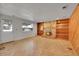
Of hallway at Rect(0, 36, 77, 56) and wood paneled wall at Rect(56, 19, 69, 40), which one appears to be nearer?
hallway at Rect(0, 36, 77, 56)

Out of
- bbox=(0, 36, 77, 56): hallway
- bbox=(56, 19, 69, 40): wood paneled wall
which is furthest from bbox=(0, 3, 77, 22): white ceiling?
bbox=(56, 19, 69, 40): wood paneled wall

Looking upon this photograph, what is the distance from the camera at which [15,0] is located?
2176 mm

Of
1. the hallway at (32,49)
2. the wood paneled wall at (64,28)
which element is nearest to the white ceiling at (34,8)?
the hallway at (32,49)

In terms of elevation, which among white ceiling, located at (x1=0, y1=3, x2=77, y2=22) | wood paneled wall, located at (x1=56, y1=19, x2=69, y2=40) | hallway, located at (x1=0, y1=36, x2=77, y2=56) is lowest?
hallway, located at (x1=0, y1=36, x2=77, y2=56)

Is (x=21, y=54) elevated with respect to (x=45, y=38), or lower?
lower

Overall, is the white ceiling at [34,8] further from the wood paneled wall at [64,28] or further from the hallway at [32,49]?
the wood paneled wall at [64,28]

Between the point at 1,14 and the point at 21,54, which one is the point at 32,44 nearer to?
the point at 21,54

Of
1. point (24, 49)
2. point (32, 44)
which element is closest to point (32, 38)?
point (32, 44)

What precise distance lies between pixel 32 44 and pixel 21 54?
1.52 feet

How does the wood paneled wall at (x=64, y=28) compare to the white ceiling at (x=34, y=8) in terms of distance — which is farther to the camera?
the wood paneled wall at (x=64, y=28)

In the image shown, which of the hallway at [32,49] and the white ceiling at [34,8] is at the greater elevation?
the white ceiling at [34,8]

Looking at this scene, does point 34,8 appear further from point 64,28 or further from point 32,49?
point 64,28

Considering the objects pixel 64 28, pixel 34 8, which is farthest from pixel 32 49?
pixel 64 28

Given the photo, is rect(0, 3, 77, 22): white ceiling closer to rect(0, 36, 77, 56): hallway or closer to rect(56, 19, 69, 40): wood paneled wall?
rect(0, 36, 77, 56): hallway
